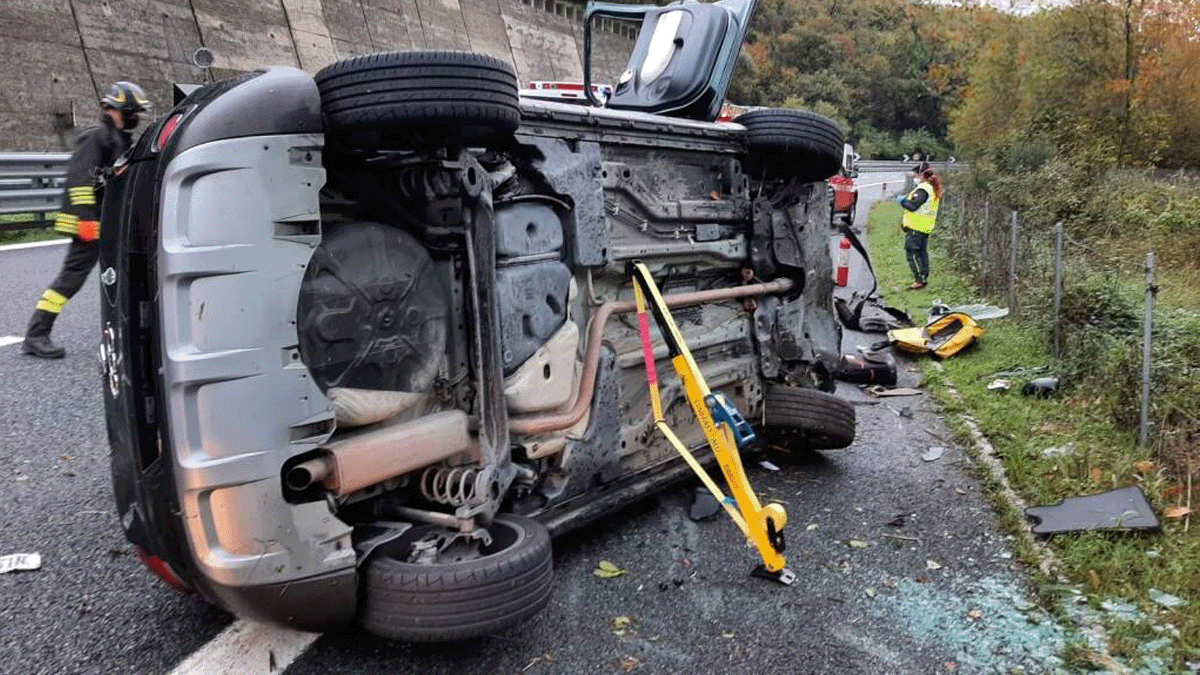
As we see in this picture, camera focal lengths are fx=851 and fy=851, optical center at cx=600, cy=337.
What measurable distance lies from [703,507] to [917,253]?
863cm

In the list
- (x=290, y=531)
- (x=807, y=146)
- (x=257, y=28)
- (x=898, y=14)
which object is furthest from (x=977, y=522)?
(x=898, y=14)

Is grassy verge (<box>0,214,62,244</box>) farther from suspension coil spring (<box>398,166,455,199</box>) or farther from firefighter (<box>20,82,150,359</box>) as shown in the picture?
suspension coil spring (<box>398,166,455,199</box>)

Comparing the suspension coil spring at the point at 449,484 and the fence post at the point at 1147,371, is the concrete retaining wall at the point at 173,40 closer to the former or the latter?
the suspension coil spring at the point at 449,484

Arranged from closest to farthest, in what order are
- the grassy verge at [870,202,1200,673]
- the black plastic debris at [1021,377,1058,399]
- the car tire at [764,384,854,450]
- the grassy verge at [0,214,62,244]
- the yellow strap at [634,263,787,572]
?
the grassy verge at [870,202,1200,673] < the yellow strap at [634,263,787,572] < the car tire at [764,384,854,450] < the black plastic debris at [1021,377,1058,399] < the grassy verge at [0,214,62,244]

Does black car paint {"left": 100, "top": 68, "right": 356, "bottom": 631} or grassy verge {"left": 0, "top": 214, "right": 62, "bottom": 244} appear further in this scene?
grassy verge {"left": 0, "top": 214, "right": 62, "bottom": 244}

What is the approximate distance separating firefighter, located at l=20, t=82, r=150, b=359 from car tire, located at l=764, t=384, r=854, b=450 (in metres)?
4.25

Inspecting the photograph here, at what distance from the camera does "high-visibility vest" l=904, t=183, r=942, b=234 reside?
441 inches

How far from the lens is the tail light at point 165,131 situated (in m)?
2.36

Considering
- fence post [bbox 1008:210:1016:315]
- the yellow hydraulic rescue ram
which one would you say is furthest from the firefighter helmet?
fence post [bbox 1008:210:1016:315]

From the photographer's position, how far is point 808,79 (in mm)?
62250

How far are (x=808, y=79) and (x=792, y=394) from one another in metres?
62.5

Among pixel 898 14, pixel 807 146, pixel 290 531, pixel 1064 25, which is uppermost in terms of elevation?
pixel 898 14

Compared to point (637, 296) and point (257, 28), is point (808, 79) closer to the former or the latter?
point (257, 28)

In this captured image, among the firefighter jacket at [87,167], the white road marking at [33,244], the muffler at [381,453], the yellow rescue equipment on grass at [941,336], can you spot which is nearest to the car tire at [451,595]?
the muffler at [381,453]
